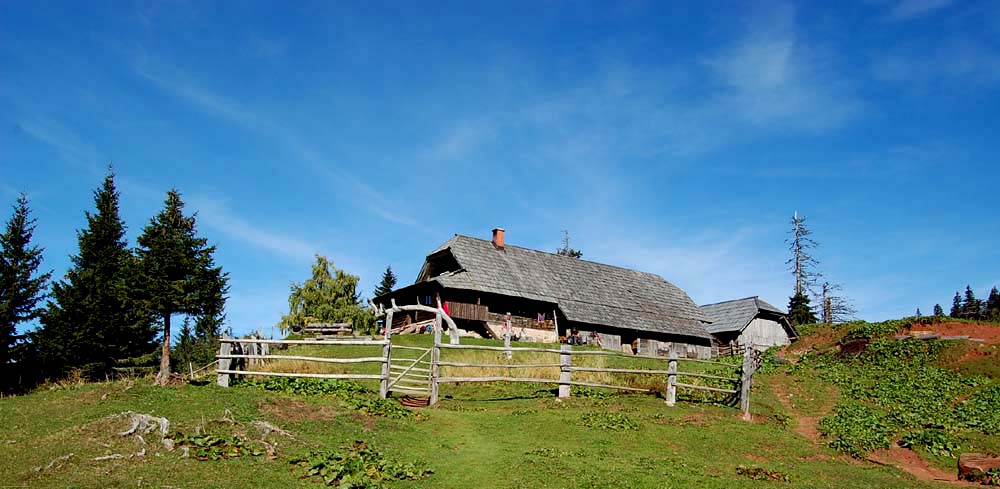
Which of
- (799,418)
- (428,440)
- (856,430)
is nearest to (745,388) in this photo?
(799,418)

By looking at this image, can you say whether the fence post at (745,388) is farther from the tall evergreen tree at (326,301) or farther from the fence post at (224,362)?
the tall evergreen tree at (326,301)

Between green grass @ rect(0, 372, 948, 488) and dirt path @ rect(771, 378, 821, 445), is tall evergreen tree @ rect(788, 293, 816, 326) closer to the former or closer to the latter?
dirt path @ rect(771, 378, 821, 445)

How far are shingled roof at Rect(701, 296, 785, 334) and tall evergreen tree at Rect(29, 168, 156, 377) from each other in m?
36.3

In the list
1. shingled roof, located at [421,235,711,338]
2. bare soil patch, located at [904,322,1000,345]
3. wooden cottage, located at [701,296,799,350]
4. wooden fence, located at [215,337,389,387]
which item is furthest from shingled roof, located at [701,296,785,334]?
wooden fence, located at [215,337,389,387]

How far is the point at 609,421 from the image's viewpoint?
1631cm

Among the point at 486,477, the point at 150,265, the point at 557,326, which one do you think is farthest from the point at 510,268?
the point at 486,477

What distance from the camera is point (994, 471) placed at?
539 inches

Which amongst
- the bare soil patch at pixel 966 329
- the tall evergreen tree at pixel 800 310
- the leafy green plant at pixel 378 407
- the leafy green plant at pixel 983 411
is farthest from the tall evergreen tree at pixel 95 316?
the tall evergreen tree at pixel 800 310

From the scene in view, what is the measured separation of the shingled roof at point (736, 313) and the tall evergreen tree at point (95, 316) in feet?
119

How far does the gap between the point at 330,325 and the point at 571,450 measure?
71.4 feet

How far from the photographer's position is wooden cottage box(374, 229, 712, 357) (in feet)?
129

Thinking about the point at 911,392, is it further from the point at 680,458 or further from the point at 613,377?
the point at 680,458

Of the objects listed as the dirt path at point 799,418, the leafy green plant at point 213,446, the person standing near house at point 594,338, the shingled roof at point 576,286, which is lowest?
the dirt path at point 799,418

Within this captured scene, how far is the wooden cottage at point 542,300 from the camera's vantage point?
39281 millimetres
